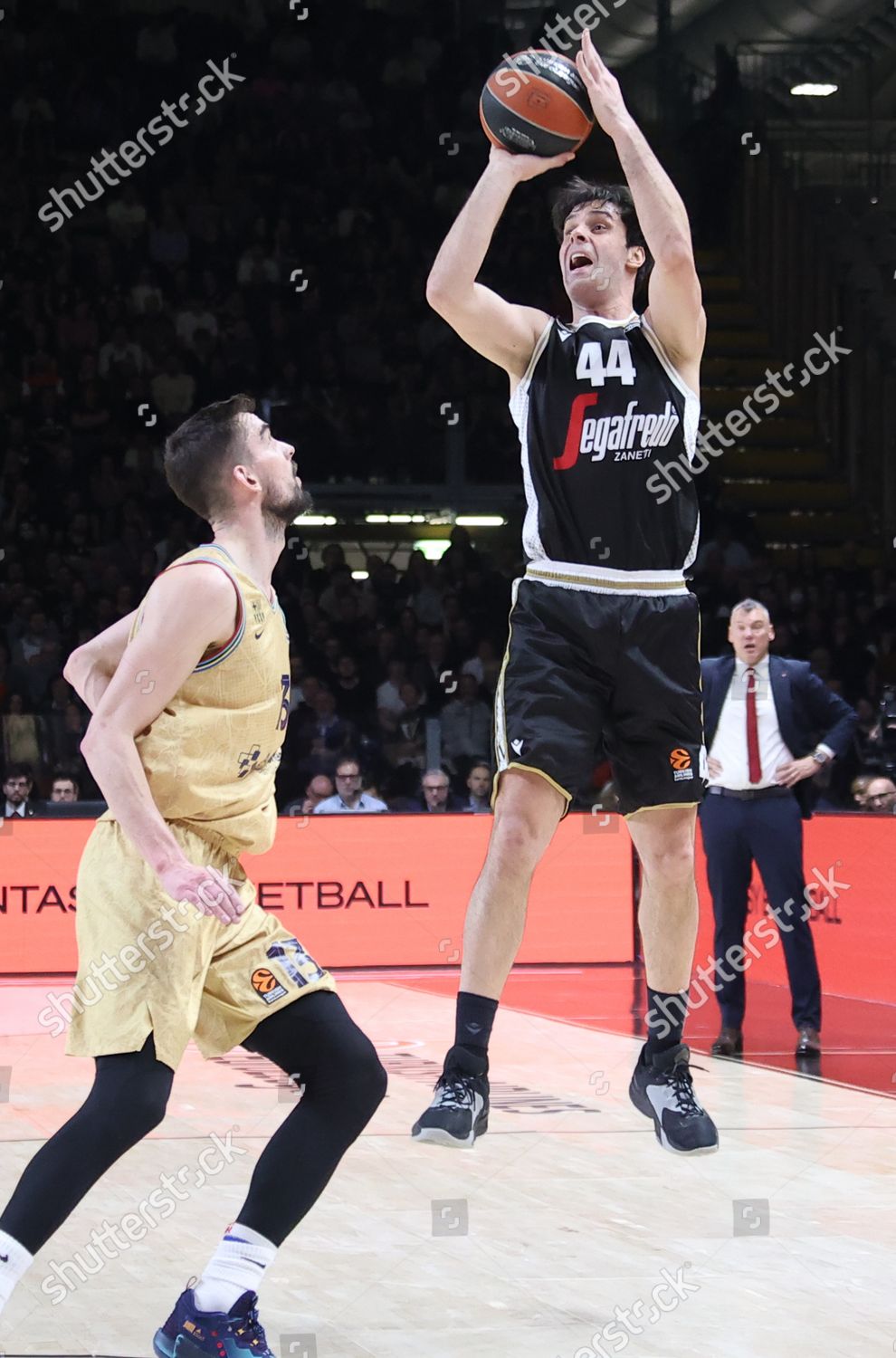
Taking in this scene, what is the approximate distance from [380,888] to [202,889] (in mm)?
8199

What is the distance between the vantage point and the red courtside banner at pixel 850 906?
1037 cm

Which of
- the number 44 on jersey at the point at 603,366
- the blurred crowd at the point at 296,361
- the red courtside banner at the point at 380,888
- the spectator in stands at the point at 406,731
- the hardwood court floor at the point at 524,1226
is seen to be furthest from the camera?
the blurred crowd at the point at 296,361

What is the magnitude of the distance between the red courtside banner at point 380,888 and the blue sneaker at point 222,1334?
24.5 ft

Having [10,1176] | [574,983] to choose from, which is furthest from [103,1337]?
[574,983]

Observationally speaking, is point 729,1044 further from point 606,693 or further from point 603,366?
point 603,366

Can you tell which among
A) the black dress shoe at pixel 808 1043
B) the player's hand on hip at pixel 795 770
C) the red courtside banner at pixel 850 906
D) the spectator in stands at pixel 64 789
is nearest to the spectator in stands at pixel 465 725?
the spectator in stands at pixel 64 789

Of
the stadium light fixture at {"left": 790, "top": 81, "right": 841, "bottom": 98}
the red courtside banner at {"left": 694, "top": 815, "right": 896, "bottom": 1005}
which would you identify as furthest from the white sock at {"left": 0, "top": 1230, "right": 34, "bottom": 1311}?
the stadium light fixture at {"left": 790, "top": 81, "right": 841, "bottom": 98}

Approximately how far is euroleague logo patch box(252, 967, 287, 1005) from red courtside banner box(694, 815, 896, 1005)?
711cm

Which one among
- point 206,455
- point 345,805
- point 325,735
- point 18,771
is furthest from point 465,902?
point 206,455

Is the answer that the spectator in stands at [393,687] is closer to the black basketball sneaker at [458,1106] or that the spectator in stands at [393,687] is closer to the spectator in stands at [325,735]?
the spectator in stands at [325,735]

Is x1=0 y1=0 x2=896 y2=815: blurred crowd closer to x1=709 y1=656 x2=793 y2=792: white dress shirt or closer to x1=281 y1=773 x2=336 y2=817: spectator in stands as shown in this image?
x1=281 y1=773 x2=336 y2=817: spectator in stands

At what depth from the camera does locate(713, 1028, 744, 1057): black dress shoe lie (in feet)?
28.0

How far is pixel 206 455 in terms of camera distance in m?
3.98

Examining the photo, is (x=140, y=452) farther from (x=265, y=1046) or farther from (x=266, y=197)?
(x=265, y=1046)
